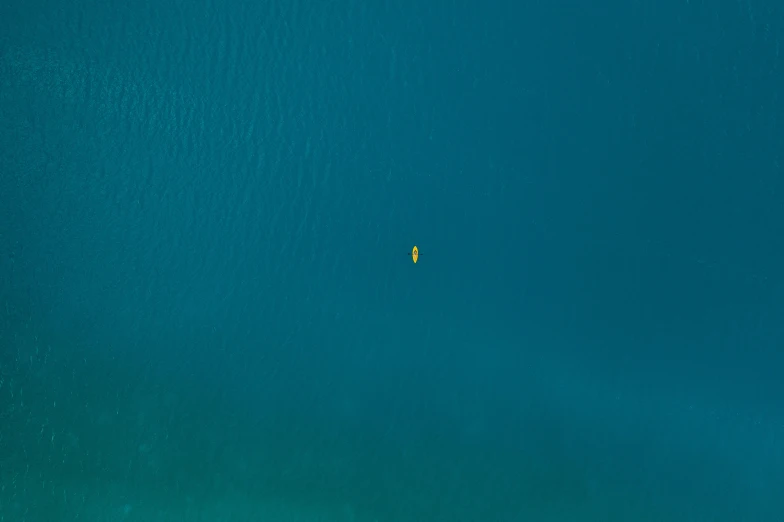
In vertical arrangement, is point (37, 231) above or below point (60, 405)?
above

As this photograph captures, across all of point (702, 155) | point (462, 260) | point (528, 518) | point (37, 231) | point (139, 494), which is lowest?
point (139, 494)

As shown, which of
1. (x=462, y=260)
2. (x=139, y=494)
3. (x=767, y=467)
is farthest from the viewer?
(x=462, y=260)

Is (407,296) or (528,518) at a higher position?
(407,296)

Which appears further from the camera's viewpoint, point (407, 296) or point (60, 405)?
point (407, 296)

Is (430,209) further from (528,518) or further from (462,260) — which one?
(528,518)

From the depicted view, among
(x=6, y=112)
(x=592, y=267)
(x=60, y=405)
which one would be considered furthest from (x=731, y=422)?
(x=6, y=112)

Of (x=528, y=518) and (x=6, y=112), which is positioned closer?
(x=528, y=518)

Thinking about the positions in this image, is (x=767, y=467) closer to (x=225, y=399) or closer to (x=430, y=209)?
(x=430, y=209)

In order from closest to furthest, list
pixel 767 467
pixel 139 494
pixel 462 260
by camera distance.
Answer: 1. pixel 139 494
2. pixel 767 467
3. pixel 462 260

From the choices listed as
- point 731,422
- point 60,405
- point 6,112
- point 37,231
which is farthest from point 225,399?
point 731,422
